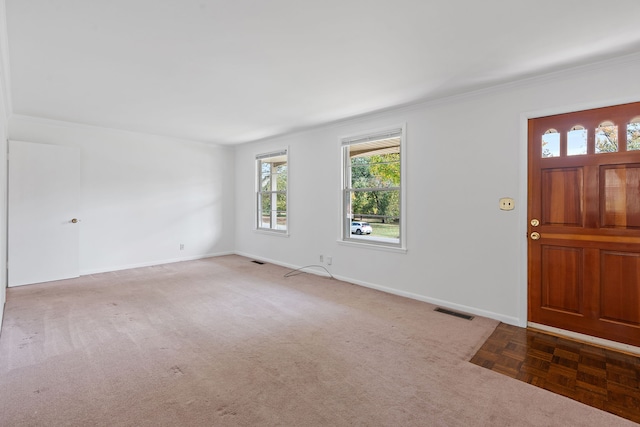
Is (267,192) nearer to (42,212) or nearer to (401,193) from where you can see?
(401,193)

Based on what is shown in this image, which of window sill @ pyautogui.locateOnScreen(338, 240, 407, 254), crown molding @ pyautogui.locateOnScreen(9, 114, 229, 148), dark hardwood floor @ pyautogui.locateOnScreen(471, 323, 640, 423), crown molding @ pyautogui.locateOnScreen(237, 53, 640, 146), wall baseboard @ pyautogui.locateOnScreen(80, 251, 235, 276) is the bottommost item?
dark hardwood floor @ pyautogui.locateOnScreen(471, 323, 640, 423)

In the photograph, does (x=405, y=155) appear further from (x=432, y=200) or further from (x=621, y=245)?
(x=621, y=245)

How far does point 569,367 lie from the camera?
236 centimetres

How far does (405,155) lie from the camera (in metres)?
4.01

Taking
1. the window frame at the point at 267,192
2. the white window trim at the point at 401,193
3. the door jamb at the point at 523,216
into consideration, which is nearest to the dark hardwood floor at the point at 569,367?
the door jamb at the point at 523,216

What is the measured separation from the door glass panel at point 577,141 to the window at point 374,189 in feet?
5.59

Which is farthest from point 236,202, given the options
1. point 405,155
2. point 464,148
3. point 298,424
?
point 298,424

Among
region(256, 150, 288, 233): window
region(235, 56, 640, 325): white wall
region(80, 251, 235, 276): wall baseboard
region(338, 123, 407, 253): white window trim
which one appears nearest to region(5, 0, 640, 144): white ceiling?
region(235, 56, 640, 325): white wall

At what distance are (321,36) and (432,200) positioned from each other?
2.30m

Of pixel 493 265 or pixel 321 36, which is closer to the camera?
pixel 321 36

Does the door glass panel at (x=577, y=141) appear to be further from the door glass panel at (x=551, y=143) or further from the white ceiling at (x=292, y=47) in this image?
the white ceiling at (x=292, y=47)

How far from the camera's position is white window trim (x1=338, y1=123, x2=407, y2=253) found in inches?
158

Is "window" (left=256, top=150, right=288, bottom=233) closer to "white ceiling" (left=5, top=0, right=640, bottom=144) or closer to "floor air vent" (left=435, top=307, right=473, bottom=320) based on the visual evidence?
"white ceiling" (left=5, top=0, right=640, bottom=144)

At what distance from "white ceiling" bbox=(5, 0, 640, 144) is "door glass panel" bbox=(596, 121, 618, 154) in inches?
22.9
